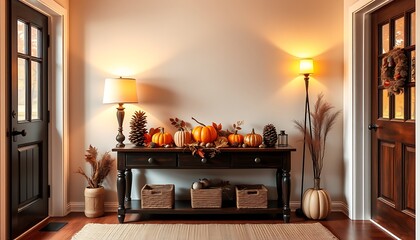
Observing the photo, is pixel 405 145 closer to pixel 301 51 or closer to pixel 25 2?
pixel 301 51

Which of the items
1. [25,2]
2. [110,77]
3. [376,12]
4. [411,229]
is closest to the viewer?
[411,229]

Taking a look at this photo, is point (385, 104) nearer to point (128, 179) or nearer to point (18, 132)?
point (128, 179)

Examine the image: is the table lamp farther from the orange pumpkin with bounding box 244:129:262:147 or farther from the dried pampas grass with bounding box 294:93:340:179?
the dried pampas grass with bounding box 294:93:340:179

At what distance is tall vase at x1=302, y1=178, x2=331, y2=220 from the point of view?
13.2 feet

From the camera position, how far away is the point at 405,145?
→ 3.37m

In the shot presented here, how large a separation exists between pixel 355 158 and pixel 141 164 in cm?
201

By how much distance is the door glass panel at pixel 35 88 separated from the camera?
12.7 feet

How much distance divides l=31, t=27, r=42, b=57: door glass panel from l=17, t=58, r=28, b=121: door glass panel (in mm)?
218

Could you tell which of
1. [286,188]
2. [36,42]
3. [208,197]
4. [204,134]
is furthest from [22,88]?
[286,188]

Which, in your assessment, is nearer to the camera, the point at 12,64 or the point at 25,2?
the point at 12,64

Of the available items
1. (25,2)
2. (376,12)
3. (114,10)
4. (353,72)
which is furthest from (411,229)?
(25,2)

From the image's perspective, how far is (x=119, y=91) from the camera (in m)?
3.99

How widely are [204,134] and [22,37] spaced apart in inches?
70.5

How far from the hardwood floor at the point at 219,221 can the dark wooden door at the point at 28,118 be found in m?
0.23
